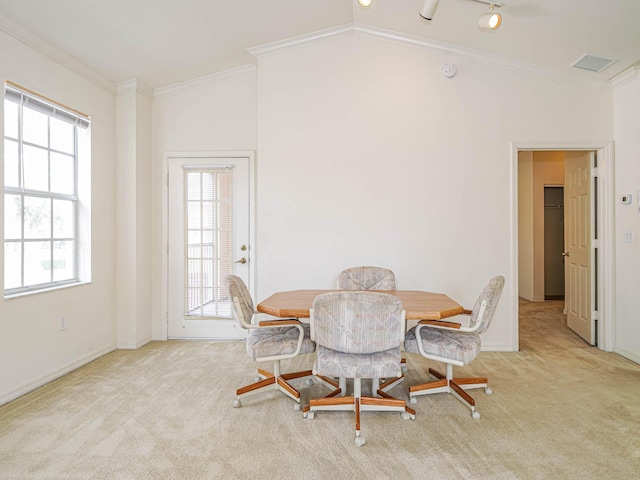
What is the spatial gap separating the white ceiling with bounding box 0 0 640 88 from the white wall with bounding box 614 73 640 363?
33 centimetres

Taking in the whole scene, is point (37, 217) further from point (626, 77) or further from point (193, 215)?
point (626, 77)

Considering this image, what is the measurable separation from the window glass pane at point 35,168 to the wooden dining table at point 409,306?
2066 millimetres

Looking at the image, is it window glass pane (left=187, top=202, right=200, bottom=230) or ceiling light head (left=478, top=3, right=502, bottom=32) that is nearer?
ceiling light head (left=478, top=3, right=502, bottom=32)

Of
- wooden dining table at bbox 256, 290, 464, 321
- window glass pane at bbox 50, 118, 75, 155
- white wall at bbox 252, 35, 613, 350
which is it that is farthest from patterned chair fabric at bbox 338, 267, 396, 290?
window glass pane at bbox 50, 118, 75, 155

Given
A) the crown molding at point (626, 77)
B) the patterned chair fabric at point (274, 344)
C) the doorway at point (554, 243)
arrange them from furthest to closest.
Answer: the doorway at point (554, 243) → the crown molding at point (626, 77) → the patterned chair fabric at point (274, 344)

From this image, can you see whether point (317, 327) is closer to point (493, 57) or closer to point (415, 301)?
point (415, 301)

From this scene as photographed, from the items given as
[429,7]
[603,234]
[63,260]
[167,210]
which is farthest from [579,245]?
[63,260]

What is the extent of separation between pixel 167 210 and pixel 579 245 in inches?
178

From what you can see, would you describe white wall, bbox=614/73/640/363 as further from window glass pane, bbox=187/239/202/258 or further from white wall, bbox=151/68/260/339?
window glass pane, bbox=187/239/202/258

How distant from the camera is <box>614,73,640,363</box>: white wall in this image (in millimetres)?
3438

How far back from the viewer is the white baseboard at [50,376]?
2.65m

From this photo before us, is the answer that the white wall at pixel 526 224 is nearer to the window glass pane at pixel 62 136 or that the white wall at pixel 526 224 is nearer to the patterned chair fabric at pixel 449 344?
the patterned chair fabric at pixel 449 344

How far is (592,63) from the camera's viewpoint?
134 inches

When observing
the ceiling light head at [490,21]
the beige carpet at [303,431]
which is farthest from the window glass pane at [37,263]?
the ceiling light head at [490,21]
